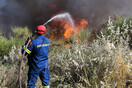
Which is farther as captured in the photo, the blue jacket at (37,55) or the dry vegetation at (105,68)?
the blue jacket at (37,55)

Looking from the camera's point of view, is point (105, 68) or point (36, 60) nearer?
point (105, 68)

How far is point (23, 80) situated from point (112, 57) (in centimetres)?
189

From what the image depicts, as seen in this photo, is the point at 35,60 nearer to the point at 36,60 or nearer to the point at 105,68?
the point at 36,60

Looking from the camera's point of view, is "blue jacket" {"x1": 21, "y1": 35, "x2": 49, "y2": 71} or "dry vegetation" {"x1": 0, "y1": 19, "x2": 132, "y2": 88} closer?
"dry vegetation" {"x1": 0, "y1": 19, "x2": 132, "y2": 88}

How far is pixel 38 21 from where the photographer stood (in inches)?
435

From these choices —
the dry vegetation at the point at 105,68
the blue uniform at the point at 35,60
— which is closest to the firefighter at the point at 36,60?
the blue uniform at the point at 35,60

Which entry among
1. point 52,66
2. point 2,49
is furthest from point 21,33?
point 52,66

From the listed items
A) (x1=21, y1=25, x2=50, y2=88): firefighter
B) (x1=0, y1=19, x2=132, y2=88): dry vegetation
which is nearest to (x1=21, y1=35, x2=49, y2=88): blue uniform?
(x1=21, y1=25, x2=50, y2=88): firefighter

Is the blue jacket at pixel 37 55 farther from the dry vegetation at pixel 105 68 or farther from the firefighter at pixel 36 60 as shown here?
the dry vegetation at pixel 105 68

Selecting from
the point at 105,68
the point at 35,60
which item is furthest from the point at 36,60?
the point at 105,68

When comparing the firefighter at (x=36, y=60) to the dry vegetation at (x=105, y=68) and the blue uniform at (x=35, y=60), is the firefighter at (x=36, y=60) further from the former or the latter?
the dry vegetation at (x=105, y=68)

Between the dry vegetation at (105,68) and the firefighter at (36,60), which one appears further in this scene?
the firefighter at (36,60)

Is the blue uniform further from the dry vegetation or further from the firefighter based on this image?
the dry vegetation

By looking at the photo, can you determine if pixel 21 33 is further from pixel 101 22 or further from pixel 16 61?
pixel 101 22
